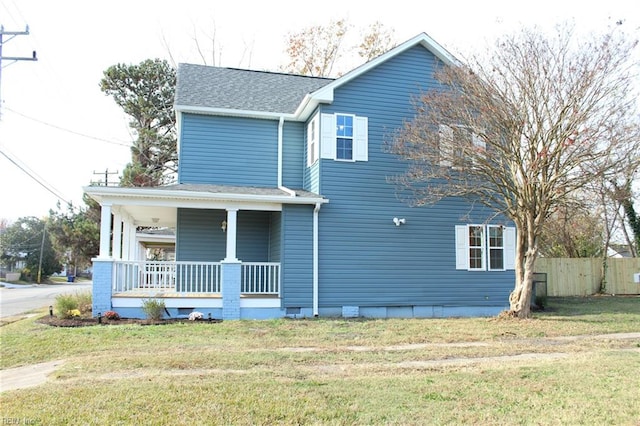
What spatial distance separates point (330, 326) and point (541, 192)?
19.0ft

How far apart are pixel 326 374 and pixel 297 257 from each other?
249 inches

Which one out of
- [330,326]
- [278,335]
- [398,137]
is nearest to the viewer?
[278,335]

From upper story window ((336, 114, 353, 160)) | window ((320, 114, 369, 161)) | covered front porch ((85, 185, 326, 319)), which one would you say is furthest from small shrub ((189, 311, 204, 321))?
upper story window ((336, 114, 353, 160))

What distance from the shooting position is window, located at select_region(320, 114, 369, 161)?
13.5m

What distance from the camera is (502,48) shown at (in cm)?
1207

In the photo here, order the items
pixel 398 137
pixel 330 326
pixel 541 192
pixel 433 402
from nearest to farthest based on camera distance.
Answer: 1. pixel 433 402
2. pixel 330 326
3. pixel 541 192
4. pixel 398 137

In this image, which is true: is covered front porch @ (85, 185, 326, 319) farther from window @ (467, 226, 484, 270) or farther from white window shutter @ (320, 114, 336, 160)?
window @ (467, 226, 484, 270)

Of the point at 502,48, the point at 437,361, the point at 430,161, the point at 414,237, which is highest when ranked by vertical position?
the point at 502,48

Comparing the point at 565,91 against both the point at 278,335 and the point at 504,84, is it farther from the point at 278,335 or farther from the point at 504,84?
the point at 278,335

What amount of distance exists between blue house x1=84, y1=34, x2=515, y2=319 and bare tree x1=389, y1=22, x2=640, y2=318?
1359 mm

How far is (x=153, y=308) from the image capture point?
11.7m

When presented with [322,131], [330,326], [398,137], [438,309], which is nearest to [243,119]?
[322,131]

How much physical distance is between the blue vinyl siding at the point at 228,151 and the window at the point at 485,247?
5.52 m

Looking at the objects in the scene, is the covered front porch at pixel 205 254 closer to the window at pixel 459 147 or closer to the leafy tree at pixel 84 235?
the window at pixel 459 147
